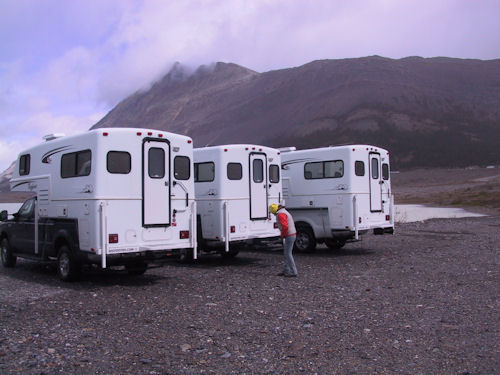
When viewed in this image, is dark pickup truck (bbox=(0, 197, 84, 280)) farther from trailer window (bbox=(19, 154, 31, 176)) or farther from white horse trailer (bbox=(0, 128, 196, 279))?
trailer window (bbox=(19, 154, 31, 176))

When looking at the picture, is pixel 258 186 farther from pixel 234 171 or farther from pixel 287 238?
pixel 287 238

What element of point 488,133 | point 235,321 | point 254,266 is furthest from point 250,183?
point 488,133

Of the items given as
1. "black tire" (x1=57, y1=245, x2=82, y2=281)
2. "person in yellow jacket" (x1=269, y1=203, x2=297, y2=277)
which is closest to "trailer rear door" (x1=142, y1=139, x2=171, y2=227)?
"black tire" (x1=57, y1=245, x2=82, y2=281)

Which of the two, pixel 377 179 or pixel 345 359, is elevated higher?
pixel 377 179

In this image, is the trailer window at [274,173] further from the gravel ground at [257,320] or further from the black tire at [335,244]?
the black tire at [335,244]

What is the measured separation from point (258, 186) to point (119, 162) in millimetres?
4576

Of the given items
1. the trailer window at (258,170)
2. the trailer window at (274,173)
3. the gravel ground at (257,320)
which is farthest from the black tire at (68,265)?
the trailer window at (274,173)

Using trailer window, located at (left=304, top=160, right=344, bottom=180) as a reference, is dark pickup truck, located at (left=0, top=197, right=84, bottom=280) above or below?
below

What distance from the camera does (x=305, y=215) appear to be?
1582 centimetres

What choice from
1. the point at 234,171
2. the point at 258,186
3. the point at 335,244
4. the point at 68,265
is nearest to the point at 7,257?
the point at 68,265

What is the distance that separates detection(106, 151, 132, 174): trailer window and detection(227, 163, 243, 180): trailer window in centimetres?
357

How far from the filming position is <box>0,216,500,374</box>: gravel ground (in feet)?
19.1

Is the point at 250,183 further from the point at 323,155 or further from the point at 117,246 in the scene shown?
the point at 117,246

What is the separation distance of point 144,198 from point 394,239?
11597 mm
